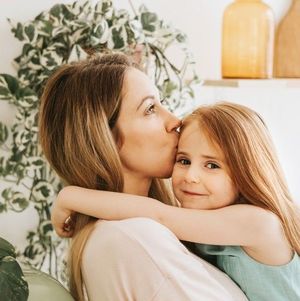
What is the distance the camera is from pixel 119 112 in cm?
122

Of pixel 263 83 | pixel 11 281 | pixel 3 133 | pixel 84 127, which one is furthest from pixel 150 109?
pixel 263 83

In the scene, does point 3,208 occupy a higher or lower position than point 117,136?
lower

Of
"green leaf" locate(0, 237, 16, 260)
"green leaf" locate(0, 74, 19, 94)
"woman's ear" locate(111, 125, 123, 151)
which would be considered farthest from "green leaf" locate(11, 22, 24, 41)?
"green leaf" locate(0, 237, 16, 260)

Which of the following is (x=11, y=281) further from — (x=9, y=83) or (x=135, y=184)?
(x=9, y=83)

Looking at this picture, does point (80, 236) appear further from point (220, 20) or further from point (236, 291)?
point (220, 20)

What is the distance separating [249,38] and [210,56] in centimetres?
26

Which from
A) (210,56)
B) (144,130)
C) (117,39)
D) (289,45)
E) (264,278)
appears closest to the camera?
(264,278)

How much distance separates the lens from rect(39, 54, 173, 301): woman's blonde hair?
119cm

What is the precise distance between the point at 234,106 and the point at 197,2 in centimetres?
97

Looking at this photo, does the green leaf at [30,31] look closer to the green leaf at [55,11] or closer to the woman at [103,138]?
the green leaf at [55,11]

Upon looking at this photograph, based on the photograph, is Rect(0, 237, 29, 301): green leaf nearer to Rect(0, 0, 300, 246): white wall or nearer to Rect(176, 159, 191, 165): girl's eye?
Rect(176, 159, 191, 165): girl's eye

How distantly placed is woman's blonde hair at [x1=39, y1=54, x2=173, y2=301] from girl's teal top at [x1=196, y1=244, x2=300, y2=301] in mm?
312

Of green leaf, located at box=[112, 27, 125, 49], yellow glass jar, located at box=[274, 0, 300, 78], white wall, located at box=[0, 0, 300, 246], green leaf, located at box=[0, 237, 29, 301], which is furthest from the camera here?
yellow glass jar, located at box=[274, 0, 300, 78]

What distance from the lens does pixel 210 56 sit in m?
2.17
